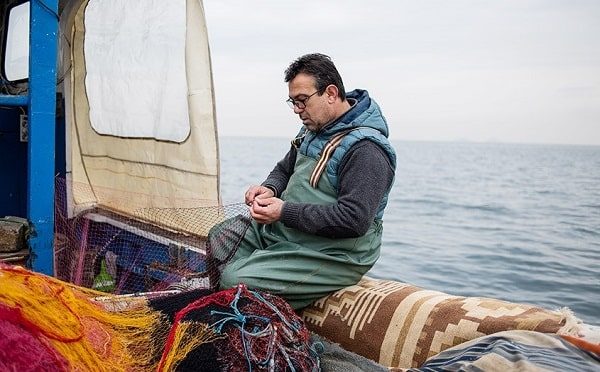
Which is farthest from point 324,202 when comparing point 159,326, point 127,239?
point 127,239

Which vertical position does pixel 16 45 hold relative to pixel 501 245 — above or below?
above

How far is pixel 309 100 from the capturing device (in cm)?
325

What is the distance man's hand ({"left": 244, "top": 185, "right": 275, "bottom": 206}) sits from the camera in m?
3.50

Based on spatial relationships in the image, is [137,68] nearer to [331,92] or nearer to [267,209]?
[331,92]

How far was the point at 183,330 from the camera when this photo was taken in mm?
2555

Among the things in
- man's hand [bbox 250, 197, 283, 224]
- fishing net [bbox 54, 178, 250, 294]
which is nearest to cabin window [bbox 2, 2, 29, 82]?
fishing net [bbox 54, 178, 250, 294]

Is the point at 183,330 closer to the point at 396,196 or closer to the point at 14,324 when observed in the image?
the point at 14,324

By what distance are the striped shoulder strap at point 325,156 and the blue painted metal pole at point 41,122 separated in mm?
2031

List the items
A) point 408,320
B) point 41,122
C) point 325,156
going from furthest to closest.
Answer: point 41,122
point 325,156
point 408,320

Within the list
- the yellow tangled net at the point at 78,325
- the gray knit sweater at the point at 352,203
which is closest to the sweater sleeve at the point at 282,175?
the gray knit sweater at the point at 352,203

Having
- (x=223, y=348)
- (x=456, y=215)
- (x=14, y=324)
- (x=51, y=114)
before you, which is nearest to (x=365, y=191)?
(x=223, y=348)

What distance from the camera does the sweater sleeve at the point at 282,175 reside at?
12.3 ft

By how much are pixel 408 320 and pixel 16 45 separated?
16.6 ft

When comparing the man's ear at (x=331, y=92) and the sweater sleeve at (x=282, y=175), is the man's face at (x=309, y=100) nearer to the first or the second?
the man's ear at (x=331, y=92)
